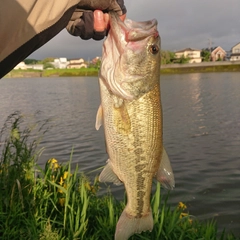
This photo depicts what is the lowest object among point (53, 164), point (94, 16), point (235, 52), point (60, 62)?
point (53, 164)

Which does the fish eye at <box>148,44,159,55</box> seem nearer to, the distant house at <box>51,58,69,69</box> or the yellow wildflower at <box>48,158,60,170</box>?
the yellow wildflower at <box>48,158,60,170</box>

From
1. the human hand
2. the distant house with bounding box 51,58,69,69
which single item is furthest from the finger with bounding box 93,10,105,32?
the distant house with bounding box 51,58,69,69

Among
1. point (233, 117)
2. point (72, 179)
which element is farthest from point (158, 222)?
point (233, 117)

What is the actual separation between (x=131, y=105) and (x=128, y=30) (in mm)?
517

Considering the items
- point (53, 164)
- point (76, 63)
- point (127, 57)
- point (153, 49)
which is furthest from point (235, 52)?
point (127, 57)

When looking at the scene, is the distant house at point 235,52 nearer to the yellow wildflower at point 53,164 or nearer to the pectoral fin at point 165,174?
the yellow wildflower at point 53,164

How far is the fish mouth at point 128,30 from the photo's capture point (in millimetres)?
2355

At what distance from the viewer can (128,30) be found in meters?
2.38

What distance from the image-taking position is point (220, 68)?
69750 millimetres

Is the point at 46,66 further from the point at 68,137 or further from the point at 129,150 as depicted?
the point at 129,150

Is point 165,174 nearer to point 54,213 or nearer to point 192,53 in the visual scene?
point 54,213

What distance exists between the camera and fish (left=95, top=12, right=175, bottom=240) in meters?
2.46

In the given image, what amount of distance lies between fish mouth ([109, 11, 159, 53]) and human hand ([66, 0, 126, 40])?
6 centimetres

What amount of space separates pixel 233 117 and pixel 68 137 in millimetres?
8076
